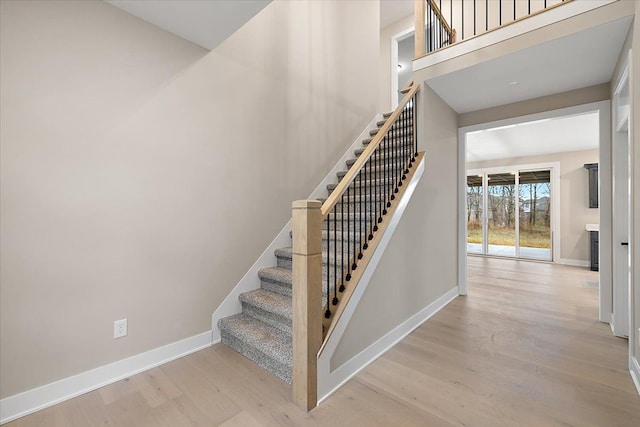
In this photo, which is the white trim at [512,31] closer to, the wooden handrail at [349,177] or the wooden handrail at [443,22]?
the wooden handrail at [349,177]

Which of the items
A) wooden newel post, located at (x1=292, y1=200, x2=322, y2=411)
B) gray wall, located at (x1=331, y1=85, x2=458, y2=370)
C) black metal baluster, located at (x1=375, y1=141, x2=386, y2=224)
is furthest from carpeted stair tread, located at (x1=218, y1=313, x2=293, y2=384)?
black metal baluster, located at (x1=375, y1=141, x2=386, y2=224)

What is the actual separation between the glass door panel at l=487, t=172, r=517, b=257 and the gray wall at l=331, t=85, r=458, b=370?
14.2ft

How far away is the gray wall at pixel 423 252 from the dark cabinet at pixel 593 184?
419cm

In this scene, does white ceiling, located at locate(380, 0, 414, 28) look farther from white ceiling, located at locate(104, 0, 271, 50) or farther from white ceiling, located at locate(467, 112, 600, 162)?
white ceiling, located at locate(104, 0, 271, 50)

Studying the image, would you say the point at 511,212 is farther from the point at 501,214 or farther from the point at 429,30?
the point at 429,30

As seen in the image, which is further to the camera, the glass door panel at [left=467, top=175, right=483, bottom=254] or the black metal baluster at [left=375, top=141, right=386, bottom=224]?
the glass door panel at [left=467, top=175, right=483, bottom=254]

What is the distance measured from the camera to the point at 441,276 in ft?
11.3

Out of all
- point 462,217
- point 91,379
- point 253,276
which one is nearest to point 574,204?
point 462,217

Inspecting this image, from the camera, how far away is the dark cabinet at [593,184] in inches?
233

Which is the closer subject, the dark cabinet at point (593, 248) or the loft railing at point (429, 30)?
the loft railing at point (429, 30)

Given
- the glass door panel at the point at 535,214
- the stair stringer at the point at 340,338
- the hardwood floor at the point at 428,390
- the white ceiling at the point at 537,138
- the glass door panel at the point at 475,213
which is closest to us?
the hardwood floor at the point at 428,390

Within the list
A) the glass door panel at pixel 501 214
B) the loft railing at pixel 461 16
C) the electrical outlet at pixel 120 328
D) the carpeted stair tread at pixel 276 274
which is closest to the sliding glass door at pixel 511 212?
the glass door panel at pixel 501 214

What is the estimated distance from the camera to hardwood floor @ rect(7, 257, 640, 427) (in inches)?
64.6

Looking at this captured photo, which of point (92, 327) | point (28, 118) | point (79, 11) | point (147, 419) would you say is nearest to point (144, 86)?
point (79, 11)
